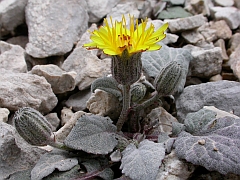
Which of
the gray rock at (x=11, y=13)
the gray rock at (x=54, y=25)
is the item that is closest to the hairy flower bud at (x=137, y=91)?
the gray rock at (x=54, y=25)

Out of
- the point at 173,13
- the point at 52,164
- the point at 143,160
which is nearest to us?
the point at 143,160

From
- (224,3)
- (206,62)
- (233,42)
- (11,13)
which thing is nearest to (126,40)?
(206,62)

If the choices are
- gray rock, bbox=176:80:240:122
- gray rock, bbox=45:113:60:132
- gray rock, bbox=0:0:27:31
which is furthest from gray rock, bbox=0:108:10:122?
gray rock, bbox=0:0:27:31

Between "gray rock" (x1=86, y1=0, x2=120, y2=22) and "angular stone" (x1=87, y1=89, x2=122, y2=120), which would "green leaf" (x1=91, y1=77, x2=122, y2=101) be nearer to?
"angular stone" (x1=87, y1=89, x2=122, y2=120)

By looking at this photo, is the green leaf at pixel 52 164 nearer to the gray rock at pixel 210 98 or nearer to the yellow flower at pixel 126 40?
the yellow flower at pixel 126 40

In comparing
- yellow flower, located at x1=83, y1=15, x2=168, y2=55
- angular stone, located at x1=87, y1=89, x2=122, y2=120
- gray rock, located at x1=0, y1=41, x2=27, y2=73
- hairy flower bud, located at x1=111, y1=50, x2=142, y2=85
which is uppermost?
yellow flower, located at x1=83, y1=15, x2=168, y2=55

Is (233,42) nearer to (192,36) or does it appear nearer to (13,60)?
(192,36)
